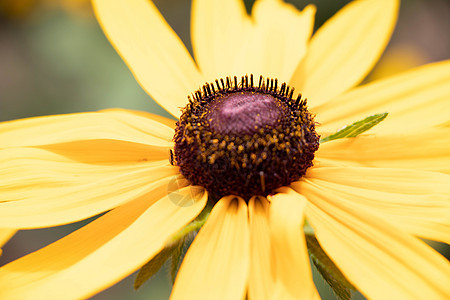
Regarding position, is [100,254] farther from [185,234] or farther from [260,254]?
[260,254]

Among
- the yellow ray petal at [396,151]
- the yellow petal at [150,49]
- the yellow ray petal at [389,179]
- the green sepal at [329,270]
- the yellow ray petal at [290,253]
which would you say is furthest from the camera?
the yellow petal at [150,49]

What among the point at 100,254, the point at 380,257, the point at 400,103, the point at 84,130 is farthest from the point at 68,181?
the point at 400,103

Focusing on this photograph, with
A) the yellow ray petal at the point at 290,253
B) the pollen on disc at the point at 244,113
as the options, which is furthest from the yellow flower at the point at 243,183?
the pollen on disc at the point at 244,113

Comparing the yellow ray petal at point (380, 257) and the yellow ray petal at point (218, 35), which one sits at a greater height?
the yellow ray petal at point (218, 35)

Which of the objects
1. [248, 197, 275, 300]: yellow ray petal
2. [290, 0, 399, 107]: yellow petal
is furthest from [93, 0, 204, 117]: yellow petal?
[248, 197, 275, 300]: yellow ray petal

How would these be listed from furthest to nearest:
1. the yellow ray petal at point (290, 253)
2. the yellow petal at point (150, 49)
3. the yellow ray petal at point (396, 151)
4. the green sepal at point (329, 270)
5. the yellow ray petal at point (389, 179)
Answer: the yellow petal at point (150, 49)
the yellow ray petal at point (396, 151)
the yellow ray petal at point (389, 179)
the green sepal at point (329, 270)
the yellow ray petal at point (290, 253)

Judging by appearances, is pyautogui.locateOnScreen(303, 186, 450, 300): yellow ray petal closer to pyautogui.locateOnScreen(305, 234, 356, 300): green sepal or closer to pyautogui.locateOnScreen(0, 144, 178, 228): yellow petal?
pyautogui.locateOnScreen(305, 234, 356, 300): green sepal

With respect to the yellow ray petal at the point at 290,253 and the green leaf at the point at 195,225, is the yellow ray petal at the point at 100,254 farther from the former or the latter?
the yellow ray petal at the point at 290,253

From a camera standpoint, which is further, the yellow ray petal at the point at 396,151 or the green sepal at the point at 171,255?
the yellow ray petal at the point at 396,151
